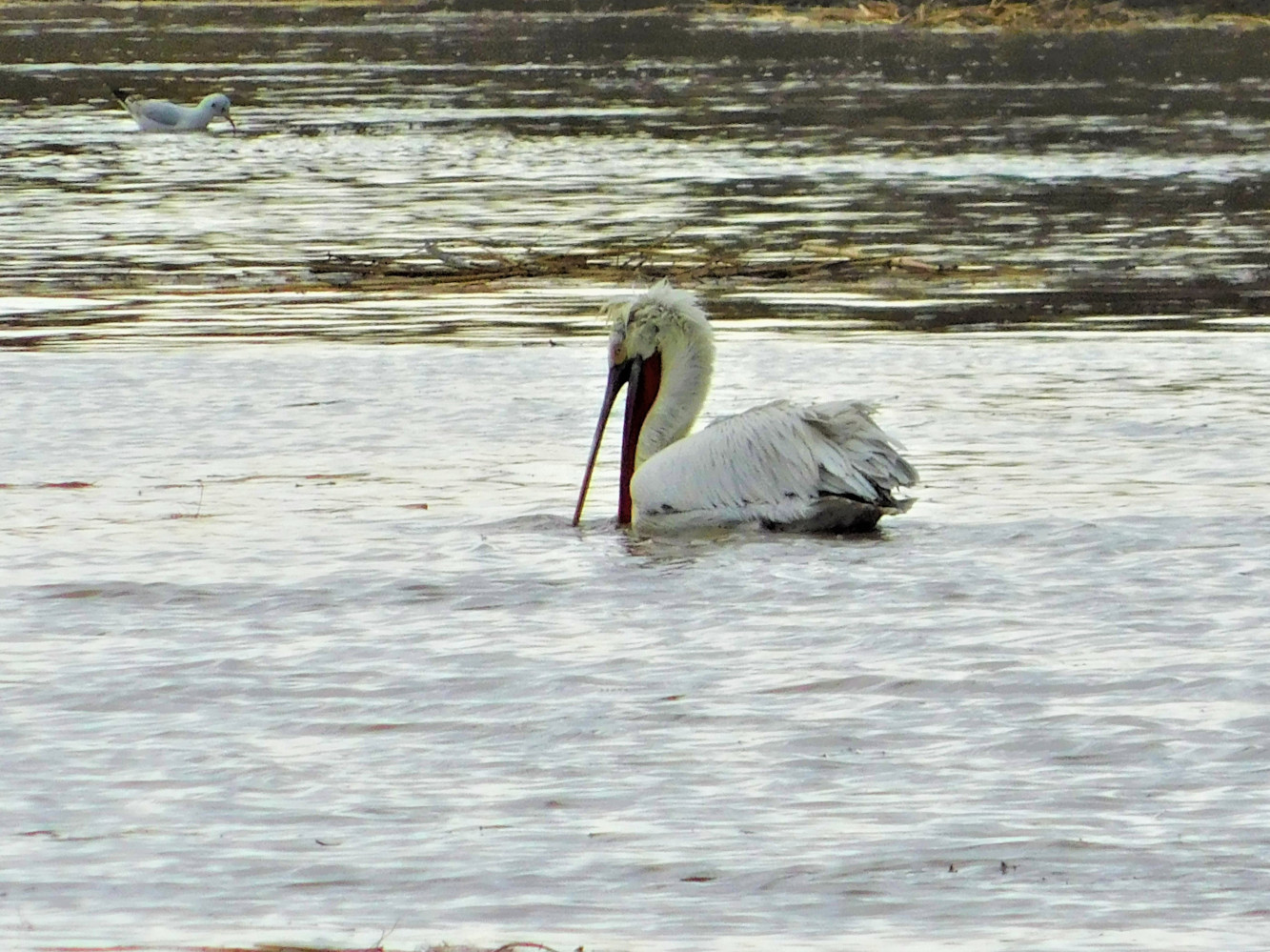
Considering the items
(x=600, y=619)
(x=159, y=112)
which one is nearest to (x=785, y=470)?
(x=600, y=619)

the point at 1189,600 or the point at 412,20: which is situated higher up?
the point at 1189,600

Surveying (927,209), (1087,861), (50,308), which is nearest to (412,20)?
(927,209)

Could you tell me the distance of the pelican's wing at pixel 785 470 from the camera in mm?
9336

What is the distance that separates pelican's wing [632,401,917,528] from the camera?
368 inches

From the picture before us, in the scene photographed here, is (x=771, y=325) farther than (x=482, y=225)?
No

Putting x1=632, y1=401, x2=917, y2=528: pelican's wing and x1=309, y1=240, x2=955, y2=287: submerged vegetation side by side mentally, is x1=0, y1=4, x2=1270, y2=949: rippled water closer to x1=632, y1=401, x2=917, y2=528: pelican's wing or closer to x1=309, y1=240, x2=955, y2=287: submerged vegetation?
x1=632, y1=401, x2=917, y2=528: pelican's wing

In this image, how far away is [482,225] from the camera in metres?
23.0

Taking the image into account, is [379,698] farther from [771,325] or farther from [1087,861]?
[771,325]

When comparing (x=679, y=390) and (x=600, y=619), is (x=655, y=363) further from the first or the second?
(x=600, y=619)

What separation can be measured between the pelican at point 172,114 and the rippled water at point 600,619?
16294 millimetres

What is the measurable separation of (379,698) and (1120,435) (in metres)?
5.22

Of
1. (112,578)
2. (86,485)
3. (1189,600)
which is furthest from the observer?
(86,485)

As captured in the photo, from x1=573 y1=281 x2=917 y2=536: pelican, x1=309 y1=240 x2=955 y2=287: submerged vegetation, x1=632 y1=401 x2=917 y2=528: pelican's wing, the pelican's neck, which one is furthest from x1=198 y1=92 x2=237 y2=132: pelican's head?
x1=632 y1=401 x2=917 y2=528: pelican's wing

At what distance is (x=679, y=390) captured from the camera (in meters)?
10.3
